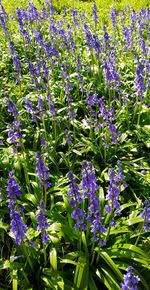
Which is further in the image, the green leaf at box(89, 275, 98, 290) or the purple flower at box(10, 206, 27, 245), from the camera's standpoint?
the green leaf at box(89, 275, 98, 290)

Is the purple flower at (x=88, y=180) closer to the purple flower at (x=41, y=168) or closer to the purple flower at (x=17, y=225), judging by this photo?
the purple flower at (x=41, y=168)

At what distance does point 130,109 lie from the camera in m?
8.25

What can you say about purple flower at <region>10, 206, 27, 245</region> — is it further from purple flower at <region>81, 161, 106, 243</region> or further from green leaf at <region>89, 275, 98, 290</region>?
green leaf at <region>89, 275, 98, 290</region>

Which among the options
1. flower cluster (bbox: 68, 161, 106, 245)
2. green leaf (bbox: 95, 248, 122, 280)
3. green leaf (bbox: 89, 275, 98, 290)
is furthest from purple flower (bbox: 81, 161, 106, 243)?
green leaf (bbox: 89, 275, 98, 290)

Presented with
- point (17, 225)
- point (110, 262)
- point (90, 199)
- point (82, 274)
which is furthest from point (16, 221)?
point (110, 262)

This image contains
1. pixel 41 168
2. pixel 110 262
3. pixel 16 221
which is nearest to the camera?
pixel 16 221

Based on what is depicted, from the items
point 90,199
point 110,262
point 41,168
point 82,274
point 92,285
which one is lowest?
point 92,285

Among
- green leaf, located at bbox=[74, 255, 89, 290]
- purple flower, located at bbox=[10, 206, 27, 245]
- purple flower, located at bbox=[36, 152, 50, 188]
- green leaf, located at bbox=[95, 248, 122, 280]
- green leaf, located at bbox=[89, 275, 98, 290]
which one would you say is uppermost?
purple flower, located at bbox=[36, 152, 50, 188]

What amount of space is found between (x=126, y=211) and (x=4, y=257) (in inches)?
88.8

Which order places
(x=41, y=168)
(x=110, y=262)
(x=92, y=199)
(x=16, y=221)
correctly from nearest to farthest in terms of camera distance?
1. (x=16, y=221)
2. (x=92, y=199)
3. (x=110, y=262)
4. (x=41, y=168)

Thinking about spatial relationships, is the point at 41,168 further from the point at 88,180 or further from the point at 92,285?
the point at 92,285

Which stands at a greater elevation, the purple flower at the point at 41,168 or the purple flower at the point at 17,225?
the purple flower at the point at 41,168

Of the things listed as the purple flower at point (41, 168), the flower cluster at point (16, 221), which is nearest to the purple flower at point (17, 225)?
the flower cluster at point (16, 221)

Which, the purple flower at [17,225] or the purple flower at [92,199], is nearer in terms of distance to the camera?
the purple flower at [17,225]
